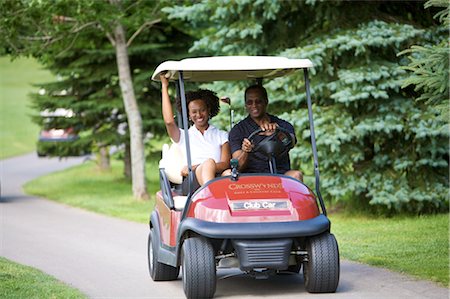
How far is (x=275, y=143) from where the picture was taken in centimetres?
885

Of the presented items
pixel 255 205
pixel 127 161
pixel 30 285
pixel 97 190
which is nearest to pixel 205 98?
pixel 255 205

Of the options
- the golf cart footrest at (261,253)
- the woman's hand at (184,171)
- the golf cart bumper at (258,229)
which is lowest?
the golf cart footrest at (261,253)

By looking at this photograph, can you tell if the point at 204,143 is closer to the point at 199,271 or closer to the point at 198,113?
the point at 198,113

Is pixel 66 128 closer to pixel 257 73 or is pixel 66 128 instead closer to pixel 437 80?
pixel 257 73

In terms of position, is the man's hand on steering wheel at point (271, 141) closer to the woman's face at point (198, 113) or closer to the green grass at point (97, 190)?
the woman's face at point (198, 113)

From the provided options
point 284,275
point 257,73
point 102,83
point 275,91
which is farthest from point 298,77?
point 102,83

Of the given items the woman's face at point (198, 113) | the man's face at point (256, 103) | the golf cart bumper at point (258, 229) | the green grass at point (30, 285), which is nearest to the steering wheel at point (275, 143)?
the man's face at point (256, 103)

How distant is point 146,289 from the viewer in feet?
29.0

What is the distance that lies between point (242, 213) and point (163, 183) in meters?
1.25

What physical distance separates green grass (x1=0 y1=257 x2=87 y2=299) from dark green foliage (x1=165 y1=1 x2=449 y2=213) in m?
4.98

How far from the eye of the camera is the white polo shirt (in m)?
8.94

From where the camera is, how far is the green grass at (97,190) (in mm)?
16578

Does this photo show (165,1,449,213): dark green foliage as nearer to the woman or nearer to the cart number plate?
the woman

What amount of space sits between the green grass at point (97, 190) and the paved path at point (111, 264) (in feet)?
1.69
